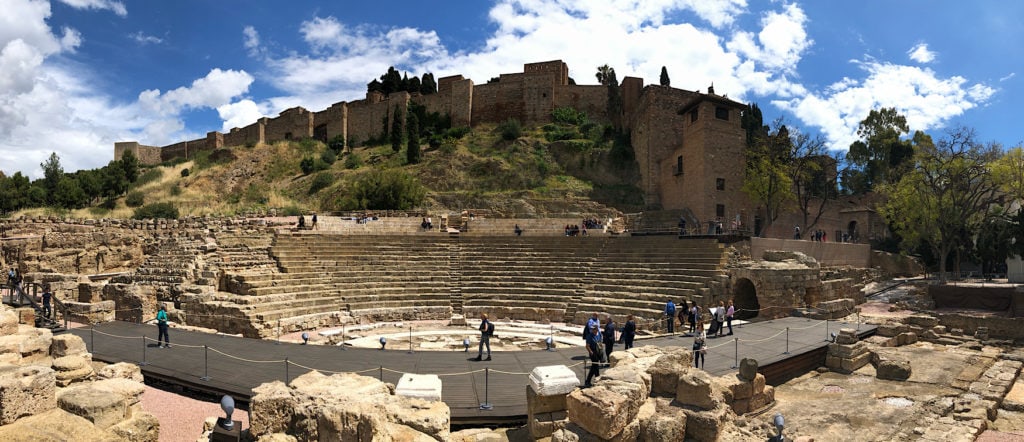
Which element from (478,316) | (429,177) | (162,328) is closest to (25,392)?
(162,328)

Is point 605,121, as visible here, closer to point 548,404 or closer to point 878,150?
point 878,150

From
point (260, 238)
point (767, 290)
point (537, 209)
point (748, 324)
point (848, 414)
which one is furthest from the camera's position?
point (537, 209)

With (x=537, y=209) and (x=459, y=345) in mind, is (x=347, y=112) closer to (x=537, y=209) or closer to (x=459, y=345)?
(x=537, y=209)

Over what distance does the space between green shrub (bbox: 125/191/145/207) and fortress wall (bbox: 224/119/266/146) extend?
47.2 ft

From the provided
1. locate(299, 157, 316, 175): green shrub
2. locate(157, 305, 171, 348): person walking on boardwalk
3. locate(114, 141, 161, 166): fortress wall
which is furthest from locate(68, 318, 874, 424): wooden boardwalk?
locate(114, 141, 161, 166): fortress wall

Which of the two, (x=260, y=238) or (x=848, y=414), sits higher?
(x=260, y=238)

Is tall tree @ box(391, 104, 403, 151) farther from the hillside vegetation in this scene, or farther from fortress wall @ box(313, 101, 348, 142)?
fortress wall @ box(313, 101, 348, 142)

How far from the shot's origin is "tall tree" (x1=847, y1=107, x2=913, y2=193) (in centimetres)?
4066

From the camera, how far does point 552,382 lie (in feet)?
23.6

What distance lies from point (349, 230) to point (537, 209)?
48.7ft

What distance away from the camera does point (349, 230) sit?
26859mm

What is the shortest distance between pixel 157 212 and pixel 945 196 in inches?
1915

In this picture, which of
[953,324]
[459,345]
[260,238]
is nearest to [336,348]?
[459,345]

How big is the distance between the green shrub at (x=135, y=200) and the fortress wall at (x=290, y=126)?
51.5ft
